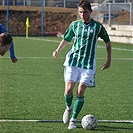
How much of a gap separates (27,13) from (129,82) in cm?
3505

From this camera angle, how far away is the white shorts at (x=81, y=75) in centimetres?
802

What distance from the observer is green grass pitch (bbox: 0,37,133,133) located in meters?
8.16

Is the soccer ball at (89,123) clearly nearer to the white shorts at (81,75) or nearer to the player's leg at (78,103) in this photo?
the player's leg at (78,103)

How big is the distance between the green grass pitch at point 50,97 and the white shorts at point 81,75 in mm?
676

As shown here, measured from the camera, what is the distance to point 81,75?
809 centimetres

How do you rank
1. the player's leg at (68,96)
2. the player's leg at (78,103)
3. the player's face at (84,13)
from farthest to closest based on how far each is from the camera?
the player's leg at (68,96), the player's leg at (78,103), the player's face at (84,13)

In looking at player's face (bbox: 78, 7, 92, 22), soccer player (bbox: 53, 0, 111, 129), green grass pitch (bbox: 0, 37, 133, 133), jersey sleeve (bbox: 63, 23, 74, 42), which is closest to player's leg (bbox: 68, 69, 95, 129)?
soccer player (bbox: 53, 0, 111, 129)

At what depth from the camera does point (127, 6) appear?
34.4 m

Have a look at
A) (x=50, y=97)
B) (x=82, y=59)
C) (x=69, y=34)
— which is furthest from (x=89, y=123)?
(x=50, y=97)

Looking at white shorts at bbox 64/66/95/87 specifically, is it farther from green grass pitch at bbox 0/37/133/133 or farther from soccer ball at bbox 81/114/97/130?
green grass pitch at bbox 0/37/133/133

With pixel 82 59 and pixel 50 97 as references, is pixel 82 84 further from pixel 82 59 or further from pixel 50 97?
pixel 50 97

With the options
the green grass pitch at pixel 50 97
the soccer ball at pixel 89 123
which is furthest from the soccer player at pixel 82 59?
the green grass pitch at pixel 50 97

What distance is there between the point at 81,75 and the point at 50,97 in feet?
10.0

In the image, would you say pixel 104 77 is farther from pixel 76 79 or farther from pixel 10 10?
pixel 10 10
